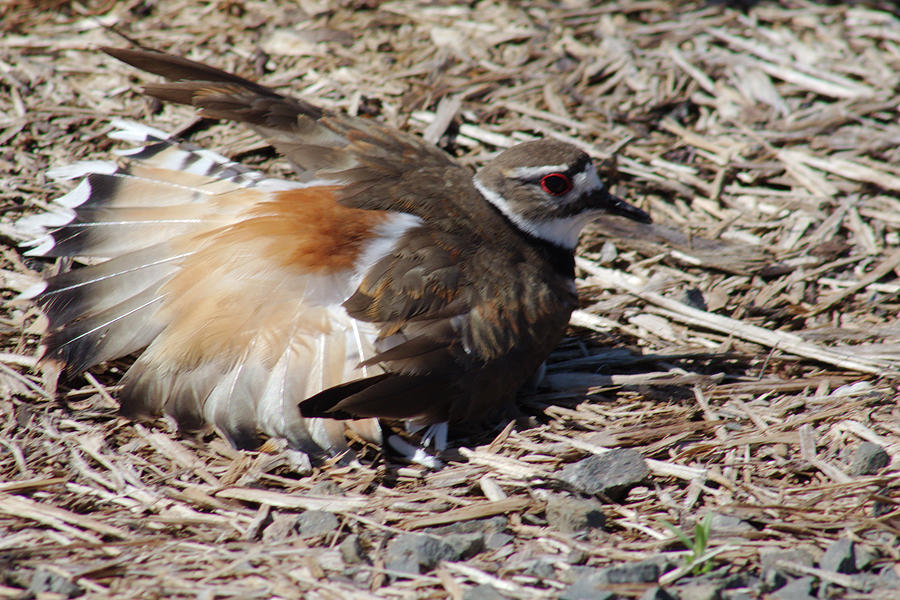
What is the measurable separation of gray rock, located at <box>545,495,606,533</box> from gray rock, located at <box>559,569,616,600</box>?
0.33 meters

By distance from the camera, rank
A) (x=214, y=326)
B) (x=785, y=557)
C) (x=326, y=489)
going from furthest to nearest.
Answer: (x=214, y=326)
(x=326, y=489)
(x=785, y=557)

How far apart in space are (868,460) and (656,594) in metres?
1.20

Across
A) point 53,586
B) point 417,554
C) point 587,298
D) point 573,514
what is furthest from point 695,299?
point 53,586

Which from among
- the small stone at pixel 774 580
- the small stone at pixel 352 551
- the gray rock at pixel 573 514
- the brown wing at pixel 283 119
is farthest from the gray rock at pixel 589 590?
the brown wing at pixel 283 119

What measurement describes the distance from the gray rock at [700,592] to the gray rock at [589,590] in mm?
210

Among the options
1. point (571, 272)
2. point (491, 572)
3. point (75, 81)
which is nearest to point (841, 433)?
point (571, 272)

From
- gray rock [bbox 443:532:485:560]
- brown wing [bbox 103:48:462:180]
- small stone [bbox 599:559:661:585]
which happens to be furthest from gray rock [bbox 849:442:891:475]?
brown wing [bbox 103:48:462:180]

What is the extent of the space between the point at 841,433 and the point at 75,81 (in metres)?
4.46

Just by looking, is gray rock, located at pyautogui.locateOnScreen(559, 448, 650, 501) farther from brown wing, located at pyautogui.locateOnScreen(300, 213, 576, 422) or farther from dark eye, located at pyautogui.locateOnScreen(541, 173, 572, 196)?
dark eye, located at pyautogui.locateOnScreen(541, 173, 572, 196)

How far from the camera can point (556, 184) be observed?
415cm

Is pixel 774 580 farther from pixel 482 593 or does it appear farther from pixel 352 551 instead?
pixel 352 551

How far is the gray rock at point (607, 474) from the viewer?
3344 millimetres

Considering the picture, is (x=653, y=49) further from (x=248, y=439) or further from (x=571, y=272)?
(x=248, y=439)

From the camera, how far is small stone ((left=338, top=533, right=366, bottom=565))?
9.66 ft
